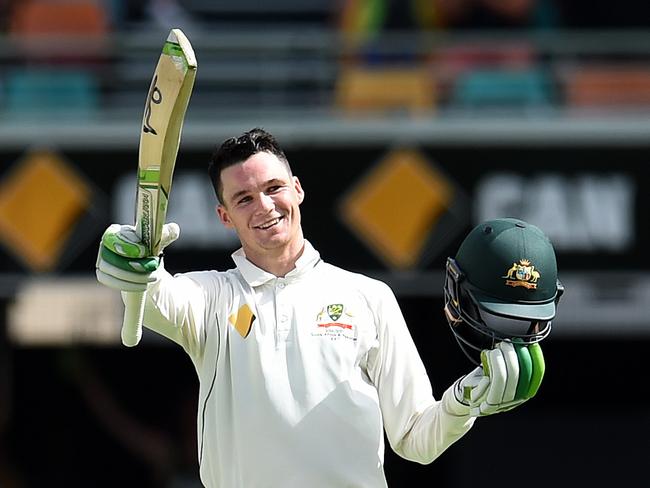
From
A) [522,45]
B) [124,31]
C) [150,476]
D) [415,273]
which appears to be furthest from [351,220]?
[150,476]

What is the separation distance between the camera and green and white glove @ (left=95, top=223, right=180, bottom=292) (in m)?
3.41

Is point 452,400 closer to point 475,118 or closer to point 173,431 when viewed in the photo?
point 475,118

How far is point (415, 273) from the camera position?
23.4 ft

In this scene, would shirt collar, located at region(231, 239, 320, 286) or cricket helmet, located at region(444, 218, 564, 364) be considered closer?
cricket helmet, located at region(444, 218, 564, 364)

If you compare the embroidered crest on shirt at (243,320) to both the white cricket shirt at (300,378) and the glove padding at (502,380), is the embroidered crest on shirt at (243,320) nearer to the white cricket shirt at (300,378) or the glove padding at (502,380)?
the white cricket shirt at (300,378)

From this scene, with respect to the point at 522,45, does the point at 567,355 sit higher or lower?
lower

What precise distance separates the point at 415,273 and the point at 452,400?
364 cm

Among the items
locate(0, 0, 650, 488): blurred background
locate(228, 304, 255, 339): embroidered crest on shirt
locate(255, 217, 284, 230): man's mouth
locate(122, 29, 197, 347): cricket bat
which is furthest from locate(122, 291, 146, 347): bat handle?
locate(0, 0, 650, 488): blurred background

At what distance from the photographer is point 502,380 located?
340 cm

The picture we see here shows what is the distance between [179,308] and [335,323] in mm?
383

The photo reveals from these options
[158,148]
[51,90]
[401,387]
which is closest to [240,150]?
[158,148]

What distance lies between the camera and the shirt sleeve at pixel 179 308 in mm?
3574

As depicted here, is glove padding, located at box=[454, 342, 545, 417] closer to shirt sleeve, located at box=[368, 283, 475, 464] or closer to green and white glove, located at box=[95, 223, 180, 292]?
shirt sleeve, located at box=[368, 283, 475, 464]

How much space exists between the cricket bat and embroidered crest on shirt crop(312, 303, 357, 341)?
447mm
